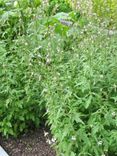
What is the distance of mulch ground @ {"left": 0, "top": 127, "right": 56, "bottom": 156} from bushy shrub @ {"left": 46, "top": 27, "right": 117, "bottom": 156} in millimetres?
732

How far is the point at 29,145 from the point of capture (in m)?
4.34

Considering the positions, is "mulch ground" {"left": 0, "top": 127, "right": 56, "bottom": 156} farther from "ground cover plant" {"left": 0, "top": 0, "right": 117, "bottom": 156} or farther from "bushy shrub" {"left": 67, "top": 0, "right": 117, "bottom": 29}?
"bushy shrub" {"left": 67, "top": 0, "right": 117, "bottom": 29}

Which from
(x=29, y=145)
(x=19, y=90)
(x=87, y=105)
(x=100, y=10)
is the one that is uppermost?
(x=87, y=105)

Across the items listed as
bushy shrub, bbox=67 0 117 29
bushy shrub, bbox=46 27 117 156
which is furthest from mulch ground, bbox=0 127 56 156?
bushy shrub, bbox=67 0 117 29

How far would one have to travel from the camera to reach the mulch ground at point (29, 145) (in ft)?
13.8

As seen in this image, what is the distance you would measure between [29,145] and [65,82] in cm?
126

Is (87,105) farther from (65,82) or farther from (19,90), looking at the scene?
(19,90)

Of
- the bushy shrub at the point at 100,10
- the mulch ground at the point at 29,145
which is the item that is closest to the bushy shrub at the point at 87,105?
the bushy shrub at the point at 100,10

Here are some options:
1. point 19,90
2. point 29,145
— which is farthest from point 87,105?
point 29,145

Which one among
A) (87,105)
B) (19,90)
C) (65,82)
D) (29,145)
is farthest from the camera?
(29,145)

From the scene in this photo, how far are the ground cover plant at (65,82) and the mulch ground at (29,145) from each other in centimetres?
10

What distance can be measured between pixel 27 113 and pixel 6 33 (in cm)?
118

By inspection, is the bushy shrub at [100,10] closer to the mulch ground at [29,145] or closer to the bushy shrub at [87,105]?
the bushy shrub at [87,105]

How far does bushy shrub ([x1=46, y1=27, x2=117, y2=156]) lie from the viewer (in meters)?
3.20
